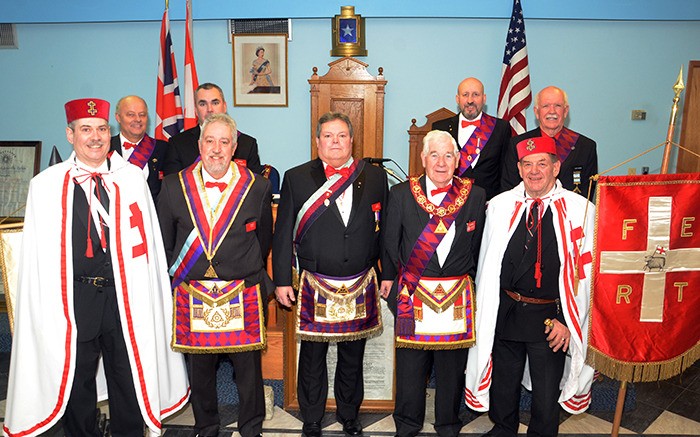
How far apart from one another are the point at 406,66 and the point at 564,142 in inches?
98.4

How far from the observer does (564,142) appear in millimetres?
3479

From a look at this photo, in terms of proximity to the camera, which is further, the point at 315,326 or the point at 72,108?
the point at 315,326

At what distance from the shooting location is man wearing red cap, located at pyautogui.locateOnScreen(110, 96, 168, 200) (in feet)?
12.4

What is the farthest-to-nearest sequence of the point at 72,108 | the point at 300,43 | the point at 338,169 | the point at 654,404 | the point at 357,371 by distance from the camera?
the point at 300,43 → the point at 654,404 → the point at 357,371 → the point at 338,169 → the point at 72,108

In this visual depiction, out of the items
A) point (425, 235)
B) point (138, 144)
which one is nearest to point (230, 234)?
point (425, 235)

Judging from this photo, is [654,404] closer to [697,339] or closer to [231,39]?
[697,339]

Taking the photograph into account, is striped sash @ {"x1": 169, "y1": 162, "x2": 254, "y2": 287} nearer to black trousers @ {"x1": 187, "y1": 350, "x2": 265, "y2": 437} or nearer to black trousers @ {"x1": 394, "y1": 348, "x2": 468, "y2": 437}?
black trousers @ {"x1": 187, "y1": 350, "x2": 265, "y2": 437}

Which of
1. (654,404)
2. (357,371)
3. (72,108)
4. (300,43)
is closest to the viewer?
(72,108)

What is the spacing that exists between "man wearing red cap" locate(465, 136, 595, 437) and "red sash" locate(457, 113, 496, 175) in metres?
0.95

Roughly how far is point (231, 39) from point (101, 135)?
134 inches

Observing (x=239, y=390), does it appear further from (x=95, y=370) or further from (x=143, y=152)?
(x=143, y=152)

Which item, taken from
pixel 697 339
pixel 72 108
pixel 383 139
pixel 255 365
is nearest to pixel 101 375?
pixel 255 365

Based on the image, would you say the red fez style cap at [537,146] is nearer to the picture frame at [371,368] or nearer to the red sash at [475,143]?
the red sash at [475,143]

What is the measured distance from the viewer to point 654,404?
350 cm
